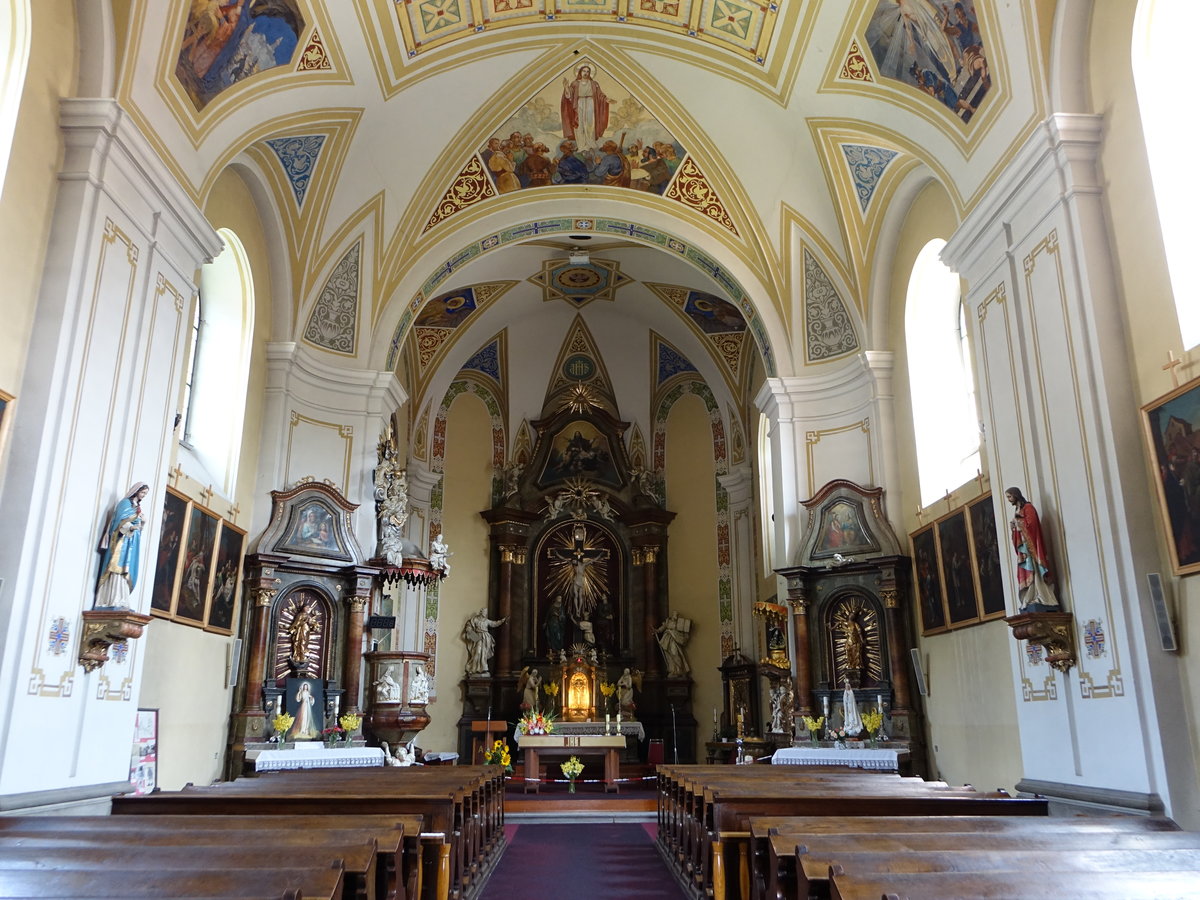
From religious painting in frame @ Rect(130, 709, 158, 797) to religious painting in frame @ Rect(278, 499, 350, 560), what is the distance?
339 centimetres

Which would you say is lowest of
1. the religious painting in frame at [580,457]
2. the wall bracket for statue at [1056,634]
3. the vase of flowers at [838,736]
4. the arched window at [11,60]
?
the vase of flowers at [838,736]

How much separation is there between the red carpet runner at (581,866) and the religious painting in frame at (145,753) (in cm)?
350

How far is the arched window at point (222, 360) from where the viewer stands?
38.5 feet

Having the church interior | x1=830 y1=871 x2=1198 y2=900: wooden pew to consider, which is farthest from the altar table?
x1=830 y1=871 x2=1198 y2=900: wooden pew

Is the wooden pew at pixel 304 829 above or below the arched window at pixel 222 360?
below

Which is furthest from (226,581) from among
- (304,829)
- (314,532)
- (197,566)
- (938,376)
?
(938,376)

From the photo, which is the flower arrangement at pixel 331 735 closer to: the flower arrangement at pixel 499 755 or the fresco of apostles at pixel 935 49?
the flower arrangement at pixel 499 755

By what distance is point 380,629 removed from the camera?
13586 millimetres

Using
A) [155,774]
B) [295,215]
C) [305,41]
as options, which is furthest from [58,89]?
[155,774]

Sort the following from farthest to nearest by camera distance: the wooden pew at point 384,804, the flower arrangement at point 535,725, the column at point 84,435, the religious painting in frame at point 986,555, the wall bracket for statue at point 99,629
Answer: the flower arrangement at point 535,725 < the religious painting in frame at point 986,555 < the wall bracket for statue at point 99,629 < the column at point 84,435 < the wooden pew at point 384,804

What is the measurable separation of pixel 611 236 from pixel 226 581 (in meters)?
7.79

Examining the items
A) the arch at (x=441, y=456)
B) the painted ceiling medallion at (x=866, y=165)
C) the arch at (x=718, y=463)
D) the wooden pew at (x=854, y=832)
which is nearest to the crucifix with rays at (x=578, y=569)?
the arch at (x=441, y=456)

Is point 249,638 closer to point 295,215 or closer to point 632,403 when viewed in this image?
point 295,215

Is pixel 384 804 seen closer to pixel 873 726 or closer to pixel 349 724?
pixel 349 724
